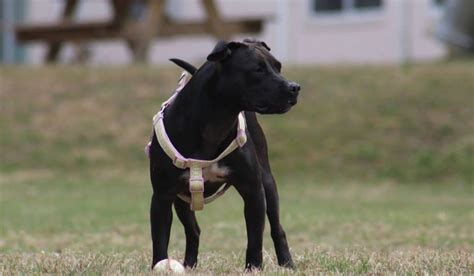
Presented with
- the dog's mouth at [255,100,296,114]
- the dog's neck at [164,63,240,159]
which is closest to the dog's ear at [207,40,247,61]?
the dog's neck at [164,63,240,159]

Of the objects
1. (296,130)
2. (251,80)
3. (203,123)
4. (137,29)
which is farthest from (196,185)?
(137,29)

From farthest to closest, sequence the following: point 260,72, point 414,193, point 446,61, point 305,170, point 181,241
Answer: point 446,61, point 305,170, point 414,193, point 181,241, point 260,72

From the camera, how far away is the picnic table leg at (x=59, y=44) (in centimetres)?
2354

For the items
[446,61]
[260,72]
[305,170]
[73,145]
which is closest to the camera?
[260,72]

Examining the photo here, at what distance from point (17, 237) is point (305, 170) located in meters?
8.00

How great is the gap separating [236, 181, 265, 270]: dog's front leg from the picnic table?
1572 cm

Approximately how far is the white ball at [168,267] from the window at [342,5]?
20373 mm

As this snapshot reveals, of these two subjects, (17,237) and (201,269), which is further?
(17,237)

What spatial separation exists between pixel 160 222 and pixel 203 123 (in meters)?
0.59

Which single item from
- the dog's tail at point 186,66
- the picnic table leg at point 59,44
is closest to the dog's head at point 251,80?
the dog's tail at point 186,66

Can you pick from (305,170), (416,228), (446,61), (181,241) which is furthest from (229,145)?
(446,61)

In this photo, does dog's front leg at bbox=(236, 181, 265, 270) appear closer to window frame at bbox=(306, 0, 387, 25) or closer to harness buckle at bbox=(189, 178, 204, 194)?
harness buckle at bbox=(189, 178, 204, 194)

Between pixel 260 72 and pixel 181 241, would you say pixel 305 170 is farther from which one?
pixel 260 72

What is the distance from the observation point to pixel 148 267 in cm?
600
